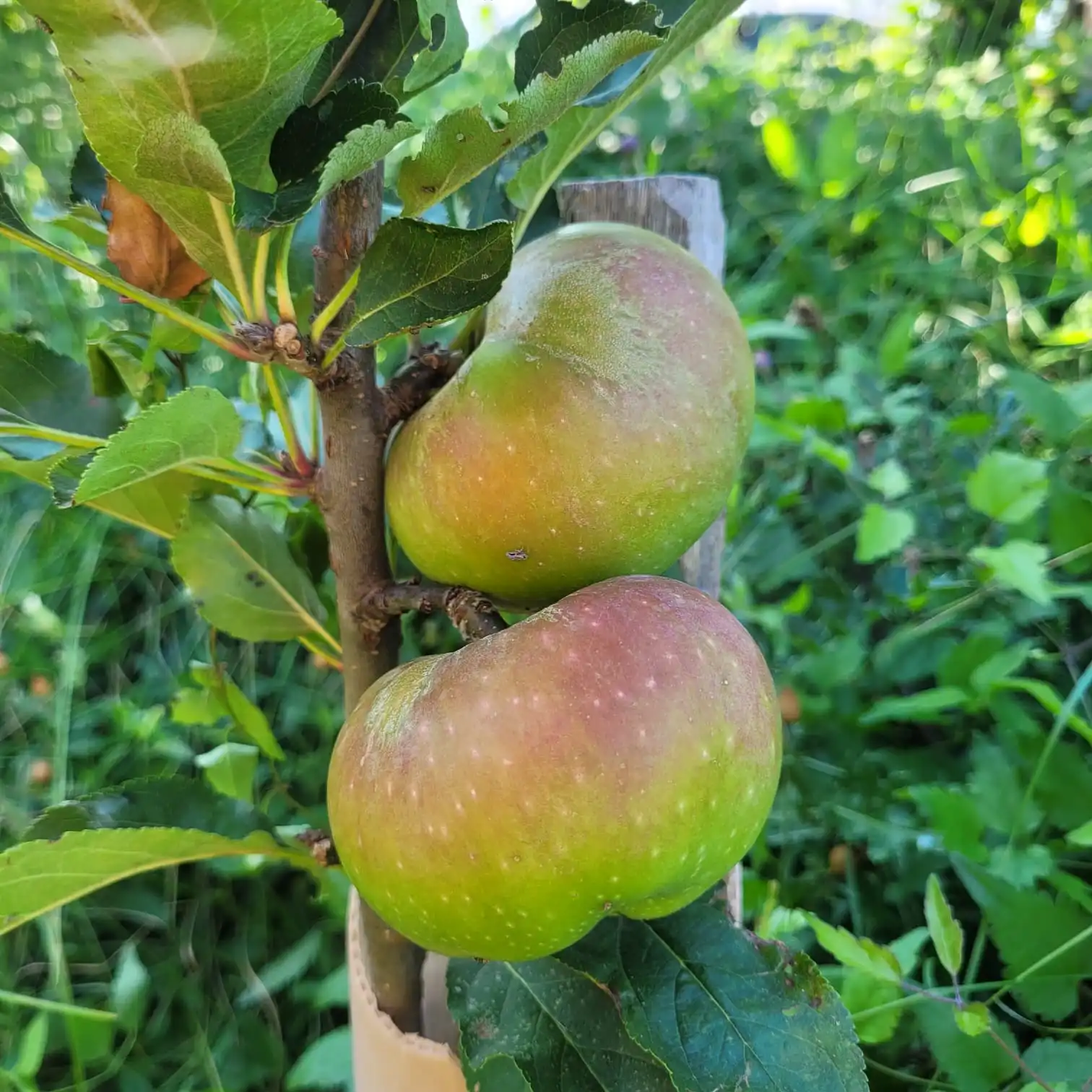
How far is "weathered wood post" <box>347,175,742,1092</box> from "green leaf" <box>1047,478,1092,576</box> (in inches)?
18.3

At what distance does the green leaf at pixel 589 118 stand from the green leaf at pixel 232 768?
15.9 inches

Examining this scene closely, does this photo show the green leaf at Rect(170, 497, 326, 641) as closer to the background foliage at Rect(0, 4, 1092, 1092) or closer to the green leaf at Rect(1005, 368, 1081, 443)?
the background foliage at Rect(0, 4, 1092, 1092)

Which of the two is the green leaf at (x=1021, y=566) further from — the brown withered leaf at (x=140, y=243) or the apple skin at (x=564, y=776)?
the brown withered leaf at (x=140, y=243)

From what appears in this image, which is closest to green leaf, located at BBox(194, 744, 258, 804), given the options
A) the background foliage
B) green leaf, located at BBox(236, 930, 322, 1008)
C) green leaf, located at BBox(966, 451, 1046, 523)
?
the background foliage

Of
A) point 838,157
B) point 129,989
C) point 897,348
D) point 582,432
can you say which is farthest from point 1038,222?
point 129,989

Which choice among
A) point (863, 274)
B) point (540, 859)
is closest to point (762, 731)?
point (540, 859)

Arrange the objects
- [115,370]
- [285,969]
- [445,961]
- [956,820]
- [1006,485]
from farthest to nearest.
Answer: [285,969], [1006,485], [956,820], [445,961], [115,370]

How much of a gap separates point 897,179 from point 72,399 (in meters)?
1.50

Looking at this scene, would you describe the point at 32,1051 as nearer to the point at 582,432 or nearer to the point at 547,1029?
the point at 547,1029

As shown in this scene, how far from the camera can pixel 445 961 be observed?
62cm

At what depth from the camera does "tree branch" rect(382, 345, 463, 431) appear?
17.7 inches

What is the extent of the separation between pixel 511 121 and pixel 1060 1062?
67cm

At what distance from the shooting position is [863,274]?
152 cm

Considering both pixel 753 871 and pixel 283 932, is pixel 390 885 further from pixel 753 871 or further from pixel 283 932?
pixel 283 932
